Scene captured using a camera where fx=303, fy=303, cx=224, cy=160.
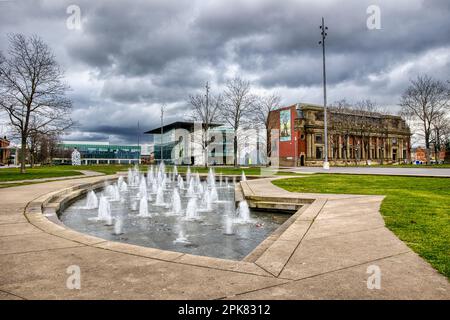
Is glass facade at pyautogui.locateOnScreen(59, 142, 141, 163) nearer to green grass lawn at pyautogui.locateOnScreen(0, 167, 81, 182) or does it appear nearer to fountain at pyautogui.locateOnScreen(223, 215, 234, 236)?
green grass lawn at pyautogui.locateOnScreen(0, 167, 81, 182)

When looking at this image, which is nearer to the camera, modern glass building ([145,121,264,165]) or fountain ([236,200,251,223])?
fountain ([236,200,251,223])

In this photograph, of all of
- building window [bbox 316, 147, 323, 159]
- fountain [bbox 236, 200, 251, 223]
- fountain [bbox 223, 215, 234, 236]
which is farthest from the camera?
building window [bbox 316, 147, 323, 159]

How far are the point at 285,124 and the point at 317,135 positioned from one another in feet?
26.8

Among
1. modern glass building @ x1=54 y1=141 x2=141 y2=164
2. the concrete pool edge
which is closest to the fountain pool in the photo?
the concrete pool edge

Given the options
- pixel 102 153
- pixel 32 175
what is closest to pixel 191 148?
pixel 32 175

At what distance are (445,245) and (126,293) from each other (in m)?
4.28

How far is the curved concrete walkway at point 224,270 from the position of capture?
2.78 m

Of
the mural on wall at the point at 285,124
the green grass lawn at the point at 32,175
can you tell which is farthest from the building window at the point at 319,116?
the green grass lawn at the point at 32,175

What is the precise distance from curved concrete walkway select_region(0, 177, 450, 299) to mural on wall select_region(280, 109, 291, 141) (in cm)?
6056

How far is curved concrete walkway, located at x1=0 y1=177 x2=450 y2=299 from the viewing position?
2.78 meters

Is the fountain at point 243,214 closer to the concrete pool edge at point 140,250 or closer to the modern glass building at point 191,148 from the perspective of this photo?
the concrete pool edge at point 140,250

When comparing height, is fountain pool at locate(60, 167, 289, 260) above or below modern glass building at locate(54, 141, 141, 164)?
below

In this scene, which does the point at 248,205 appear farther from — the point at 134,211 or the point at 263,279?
the point at 263,279

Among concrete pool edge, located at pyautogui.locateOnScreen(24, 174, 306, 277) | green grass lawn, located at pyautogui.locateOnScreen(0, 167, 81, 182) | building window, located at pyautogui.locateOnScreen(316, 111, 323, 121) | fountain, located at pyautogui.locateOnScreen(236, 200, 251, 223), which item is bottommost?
fountain, located at pyautogui.locateOnScreen(236, 200, 251, 223)
